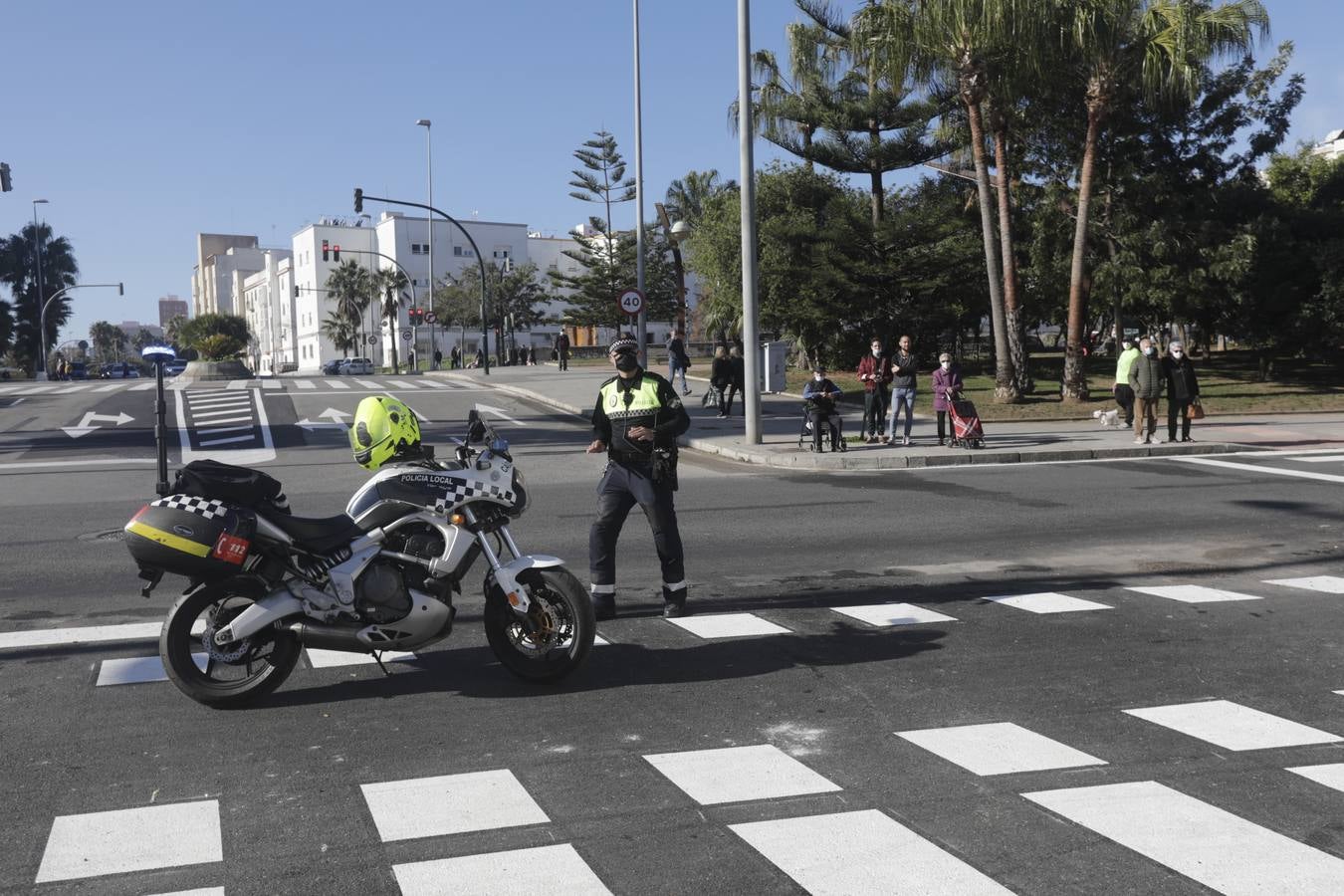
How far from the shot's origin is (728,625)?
7586mm

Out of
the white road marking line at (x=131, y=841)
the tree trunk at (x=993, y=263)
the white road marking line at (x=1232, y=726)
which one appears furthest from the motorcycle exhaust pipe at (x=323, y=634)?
the tree trunk at (x=993, y=263)

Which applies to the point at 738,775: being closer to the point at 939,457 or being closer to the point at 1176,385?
the point at 939,457

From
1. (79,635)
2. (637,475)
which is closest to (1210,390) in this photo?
(637,475)

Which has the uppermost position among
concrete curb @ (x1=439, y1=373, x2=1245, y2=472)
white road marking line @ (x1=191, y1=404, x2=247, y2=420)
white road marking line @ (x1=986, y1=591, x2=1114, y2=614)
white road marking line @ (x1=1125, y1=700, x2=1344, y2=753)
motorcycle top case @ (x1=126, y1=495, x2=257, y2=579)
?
motorcycle top case @ (x1=126, y1=495, x2=257, y2=579)

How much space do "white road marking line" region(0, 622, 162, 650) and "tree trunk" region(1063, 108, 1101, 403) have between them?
2166 centimetres

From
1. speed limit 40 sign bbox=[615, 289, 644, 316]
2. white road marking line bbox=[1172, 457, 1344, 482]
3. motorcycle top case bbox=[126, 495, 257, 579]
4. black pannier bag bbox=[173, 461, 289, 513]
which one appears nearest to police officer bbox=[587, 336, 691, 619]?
black pannier bag bbox=[173, 461, 289, 513]

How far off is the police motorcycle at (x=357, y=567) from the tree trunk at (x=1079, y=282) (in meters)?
21.6

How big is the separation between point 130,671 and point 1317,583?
7874 mm

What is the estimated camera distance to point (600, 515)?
25.5ft

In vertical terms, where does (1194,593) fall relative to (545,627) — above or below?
below

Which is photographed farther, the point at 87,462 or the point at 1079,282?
the point at 1079,282

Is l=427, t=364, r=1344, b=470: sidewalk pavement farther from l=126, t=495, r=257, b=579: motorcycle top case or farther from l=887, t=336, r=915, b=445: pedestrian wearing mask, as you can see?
l=126, t=495, r=257, b=579: motorcycle top case

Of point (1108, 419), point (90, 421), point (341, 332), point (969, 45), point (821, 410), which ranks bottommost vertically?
point (1108, 419)

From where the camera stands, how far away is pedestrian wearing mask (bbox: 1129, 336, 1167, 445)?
63.2 ft
